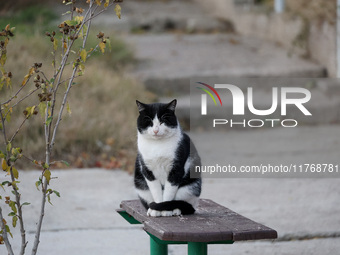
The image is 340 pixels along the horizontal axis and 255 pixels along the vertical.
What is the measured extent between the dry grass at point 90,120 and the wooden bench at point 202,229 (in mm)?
3379

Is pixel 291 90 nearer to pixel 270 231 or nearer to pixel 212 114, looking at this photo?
pixel 212 114

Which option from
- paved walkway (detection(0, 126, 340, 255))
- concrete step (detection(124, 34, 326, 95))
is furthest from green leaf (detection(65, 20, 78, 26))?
concrete step (detection(124, 34, 326, 95))

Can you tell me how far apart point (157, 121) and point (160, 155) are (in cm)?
17

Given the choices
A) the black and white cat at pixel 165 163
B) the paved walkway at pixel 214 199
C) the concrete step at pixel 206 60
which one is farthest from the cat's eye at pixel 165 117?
the concrete step at pixel 206 60

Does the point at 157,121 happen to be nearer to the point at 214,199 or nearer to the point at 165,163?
the point at 165,163

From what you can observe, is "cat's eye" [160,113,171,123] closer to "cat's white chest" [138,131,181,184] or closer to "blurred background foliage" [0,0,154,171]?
"cat's white chest" [138,131,181,184]

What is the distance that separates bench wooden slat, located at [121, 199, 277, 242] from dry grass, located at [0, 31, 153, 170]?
339cm

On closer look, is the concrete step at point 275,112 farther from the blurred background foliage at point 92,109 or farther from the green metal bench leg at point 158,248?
the green metal bench leg at point 158,248

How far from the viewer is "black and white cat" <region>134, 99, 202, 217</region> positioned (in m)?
3.03

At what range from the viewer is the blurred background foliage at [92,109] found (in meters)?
6.63

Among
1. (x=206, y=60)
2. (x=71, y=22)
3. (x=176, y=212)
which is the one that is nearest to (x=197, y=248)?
(x=176, y=212)

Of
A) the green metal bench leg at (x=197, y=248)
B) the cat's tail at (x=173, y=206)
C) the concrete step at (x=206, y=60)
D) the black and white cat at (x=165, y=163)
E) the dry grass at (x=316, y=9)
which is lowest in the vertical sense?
the green metal bench leg at (x=197, y=248)

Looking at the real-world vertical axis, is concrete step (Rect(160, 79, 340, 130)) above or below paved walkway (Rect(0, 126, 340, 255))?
above

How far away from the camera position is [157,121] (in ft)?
10.1
